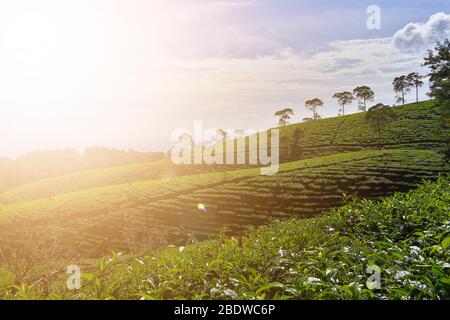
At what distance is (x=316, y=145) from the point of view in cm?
10494

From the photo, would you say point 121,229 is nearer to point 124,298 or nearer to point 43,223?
point 43,223

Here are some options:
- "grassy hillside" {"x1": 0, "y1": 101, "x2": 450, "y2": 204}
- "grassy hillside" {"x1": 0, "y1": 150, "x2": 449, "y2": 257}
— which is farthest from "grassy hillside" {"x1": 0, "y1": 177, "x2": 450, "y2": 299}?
"grassy hillside" {"x1": 0, "y1": 101, "x2": 450, "y2": 204}

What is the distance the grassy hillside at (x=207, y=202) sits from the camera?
55691 millimetres

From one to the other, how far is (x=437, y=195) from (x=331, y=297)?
20.6 ft

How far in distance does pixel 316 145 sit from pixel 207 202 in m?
49.2

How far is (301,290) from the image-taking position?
14.2 feet

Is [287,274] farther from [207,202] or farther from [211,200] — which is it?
[211,200]

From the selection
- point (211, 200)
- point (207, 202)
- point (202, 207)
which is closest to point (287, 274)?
point (202, 207)

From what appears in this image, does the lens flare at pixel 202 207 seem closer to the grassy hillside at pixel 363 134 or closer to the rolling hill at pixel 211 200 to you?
the rolling hill at pixel 211 200

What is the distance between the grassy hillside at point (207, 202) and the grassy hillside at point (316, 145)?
1673 cm

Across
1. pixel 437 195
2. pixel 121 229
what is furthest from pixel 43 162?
pixel 437 195

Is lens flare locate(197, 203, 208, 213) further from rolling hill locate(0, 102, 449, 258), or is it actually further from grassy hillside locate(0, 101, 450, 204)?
grassy hillside locate(0, 101, 450, 204)
